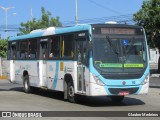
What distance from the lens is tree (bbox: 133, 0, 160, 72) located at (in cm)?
4367

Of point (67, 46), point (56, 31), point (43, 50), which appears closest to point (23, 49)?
point (43, 50)

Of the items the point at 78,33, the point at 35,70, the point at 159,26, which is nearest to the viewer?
the point at 78,33

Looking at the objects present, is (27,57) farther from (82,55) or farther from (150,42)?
(150,42)

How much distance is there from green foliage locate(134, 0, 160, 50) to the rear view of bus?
27160 millimetres

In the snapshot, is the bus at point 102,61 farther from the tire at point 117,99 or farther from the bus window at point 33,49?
the bus window at point 33,49

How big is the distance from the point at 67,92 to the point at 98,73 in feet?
7.93

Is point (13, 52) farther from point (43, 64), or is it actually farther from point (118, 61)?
point (118, 61)

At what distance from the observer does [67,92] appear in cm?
1797

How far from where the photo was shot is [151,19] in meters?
43.8

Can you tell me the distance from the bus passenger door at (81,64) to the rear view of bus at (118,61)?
2.01 feet

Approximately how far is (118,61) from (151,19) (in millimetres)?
28451

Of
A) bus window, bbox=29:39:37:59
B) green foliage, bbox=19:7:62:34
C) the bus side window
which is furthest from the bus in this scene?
green foliage, bbox=19:7:62:34

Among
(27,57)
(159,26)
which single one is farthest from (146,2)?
(27,57)

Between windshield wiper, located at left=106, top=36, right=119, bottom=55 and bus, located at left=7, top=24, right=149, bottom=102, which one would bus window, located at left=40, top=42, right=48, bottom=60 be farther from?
windshield wiper, located at left=106, top=36, right=119, bottom=55
